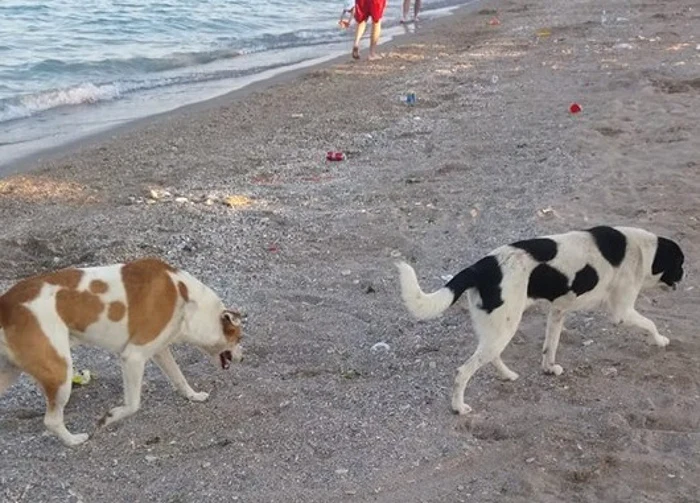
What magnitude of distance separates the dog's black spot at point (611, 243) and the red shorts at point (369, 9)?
36.7 ft

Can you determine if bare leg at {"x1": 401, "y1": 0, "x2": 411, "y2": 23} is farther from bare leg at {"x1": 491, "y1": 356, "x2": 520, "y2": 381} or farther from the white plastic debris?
bare leg at {"x1": 491, "y1": 356, "x2": 520, "y2": 381}

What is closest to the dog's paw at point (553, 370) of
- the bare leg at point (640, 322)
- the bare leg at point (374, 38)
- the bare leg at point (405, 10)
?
the bare leg at point (640, 322)

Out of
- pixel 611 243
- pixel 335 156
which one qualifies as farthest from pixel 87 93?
pixel 611 243

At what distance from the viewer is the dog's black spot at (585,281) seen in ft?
15.6

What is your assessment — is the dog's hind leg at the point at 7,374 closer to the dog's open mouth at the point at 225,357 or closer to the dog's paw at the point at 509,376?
the dog's open mouth at the point at 225,357

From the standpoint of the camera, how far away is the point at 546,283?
4672mm

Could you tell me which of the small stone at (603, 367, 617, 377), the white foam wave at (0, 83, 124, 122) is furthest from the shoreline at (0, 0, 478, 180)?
the small stone at (603, 367, 617, 377)

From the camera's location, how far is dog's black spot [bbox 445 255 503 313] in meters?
4.53

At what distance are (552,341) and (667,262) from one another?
2.58 ft

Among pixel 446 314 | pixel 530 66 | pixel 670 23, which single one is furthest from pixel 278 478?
pixel 670 23

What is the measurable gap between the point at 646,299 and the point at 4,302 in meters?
3.87

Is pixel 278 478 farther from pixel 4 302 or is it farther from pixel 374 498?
pixel 4 302

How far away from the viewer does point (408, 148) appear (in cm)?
973

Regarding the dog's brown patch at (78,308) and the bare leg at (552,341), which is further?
the bare leg at (552,341)
